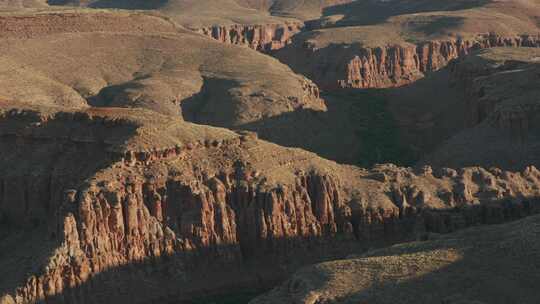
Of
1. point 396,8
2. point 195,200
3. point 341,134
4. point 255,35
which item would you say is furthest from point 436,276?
point 396,8

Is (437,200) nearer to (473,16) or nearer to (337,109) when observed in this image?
(337,109)

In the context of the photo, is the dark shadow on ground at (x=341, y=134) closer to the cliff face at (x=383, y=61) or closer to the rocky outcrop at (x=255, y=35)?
the cliff face at (x=383, y=61)

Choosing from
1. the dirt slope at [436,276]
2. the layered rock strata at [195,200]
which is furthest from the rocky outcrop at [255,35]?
the dirt slope at [436,276]

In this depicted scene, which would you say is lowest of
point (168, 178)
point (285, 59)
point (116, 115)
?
point (168, 178)

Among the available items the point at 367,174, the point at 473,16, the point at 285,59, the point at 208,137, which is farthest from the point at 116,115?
the point at 473,16

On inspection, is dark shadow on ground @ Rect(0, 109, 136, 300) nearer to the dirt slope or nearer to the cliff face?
the dirt slope

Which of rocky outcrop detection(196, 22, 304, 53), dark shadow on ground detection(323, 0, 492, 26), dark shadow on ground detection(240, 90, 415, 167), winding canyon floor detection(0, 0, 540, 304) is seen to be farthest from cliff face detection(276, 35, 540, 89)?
rocky outcrop detection(196, 22, 304, 53)
